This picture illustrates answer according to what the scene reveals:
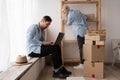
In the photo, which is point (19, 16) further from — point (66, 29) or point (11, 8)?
point (66, 29)

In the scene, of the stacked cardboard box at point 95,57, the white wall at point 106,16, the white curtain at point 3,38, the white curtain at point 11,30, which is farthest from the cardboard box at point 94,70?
the white curtain at point 3,38

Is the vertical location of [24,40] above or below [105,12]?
below

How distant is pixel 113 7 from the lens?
5484 millimetres

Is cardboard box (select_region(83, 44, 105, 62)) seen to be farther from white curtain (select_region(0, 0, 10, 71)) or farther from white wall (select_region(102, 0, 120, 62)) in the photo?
white curtain (select_region(0, 0, 10, 71))

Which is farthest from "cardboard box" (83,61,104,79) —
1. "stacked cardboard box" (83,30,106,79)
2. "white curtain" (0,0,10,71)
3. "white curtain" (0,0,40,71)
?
"white curtain" (0,0,10,71)

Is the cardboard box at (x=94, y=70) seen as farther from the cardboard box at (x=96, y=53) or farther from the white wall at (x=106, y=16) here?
the white wall at (x=106, y=16)

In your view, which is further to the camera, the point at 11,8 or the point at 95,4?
the point at 95,4

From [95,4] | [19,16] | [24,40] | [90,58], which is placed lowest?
[90,58]

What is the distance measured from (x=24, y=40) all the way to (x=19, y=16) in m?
0.50

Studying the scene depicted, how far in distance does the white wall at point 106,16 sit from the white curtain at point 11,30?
3.08ft

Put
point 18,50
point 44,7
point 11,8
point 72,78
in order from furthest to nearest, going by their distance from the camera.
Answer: point 44,7 < point 72,78 < point 18,50 < point 11,8

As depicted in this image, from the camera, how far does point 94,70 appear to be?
395 centimetres

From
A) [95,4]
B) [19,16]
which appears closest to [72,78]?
[19,16]

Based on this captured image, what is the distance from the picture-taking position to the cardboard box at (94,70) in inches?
154
